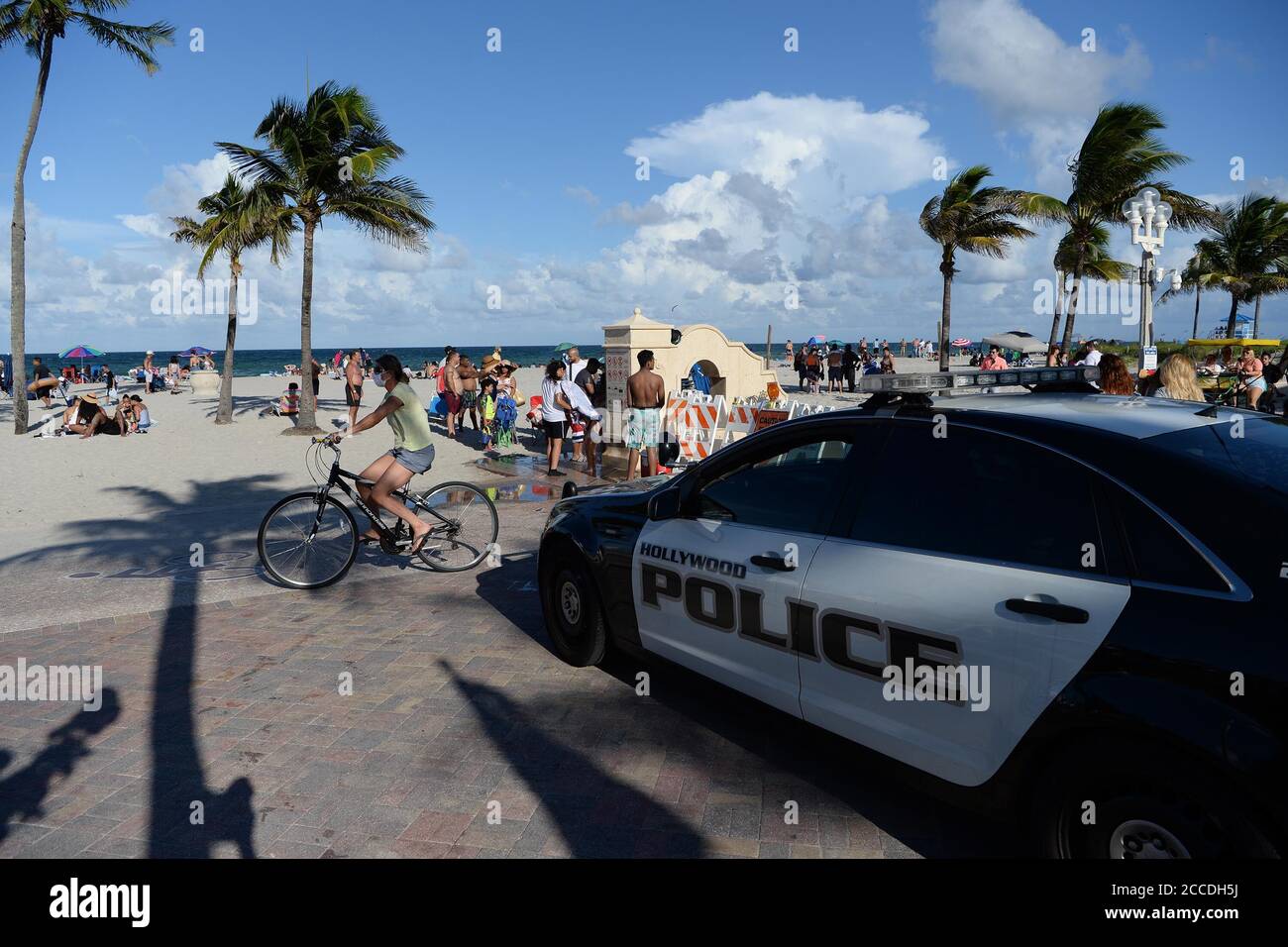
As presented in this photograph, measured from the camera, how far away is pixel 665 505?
4.03 metres

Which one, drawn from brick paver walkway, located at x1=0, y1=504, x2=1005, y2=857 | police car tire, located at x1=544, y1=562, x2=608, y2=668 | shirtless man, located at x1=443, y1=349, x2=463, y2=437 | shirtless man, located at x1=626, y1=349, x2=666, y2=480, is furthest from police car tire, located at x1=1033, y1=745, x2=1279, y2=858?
shirtless man, located at x1=443, y1=349, x2=463, y2=437

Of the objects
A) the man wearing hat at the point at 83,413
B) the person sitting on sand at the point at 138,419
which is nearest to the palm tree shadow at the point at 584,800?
the man wearing hat at the point at 83,413

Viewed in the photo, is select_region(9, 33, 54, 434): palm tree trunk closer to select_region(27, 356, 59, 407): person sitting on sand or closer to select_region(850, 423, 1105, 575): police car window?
select_region(27, 356, 59, 407): person sitting on sand

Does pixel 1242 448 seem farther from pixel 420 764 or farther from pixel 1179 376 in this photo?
pixel 1179 376

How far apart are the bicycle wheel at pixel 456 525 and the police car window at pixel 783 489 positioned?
11.6ft

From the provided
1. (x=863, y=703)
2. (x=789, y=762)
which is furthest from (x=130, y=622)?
(x=863, y=703)

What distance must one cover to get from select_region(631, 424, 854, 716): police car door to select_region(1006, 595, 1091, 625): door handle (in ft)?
2.80

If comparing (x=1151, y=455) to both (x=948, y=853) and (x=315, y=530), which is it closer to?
(x=948, y=853)

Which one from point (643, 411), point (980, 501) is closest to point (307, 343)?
point (643, 411)

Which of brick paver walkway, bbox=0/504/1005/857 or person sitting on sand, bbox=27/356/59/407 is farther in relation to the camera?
person sitting on sand, bbox=27/356/59/407

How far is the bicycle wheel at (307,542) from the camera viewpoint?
6.60 meters

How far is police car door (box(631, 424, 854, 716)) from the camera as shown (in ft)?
10.9

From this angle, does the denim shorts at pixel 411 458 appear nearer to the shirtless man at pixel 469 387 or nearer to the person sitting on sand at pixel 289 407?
the shirtless man at pixel 469 387

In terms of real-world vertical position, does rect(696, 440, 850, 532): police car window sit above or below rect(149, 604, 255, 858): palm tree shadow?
above
